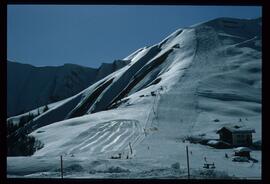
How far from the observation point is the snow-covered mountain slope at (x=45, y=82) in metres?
158

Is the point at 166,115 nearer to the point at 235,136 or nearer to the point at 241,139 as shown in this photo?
the point at 235,136

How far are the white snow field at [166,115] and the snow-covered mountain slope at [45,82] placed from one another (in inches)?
2673

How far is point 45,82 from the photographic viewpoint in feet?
565

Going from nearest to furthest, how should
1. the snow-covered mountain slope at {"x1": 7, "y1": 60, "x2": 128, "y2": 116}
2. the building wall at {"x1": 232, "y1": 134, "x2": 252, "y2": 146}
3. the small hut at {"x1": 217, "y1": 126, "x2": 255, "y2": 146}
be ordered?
1. the building wall at {"x1": 232, "y1": 134, "x2": 252, "y2": 146}
2. the small hut at {"x1": 217, "y1": 126, "x2": 255, "y2": 146}
3. the snow-covered mountain slope at {"x1": 7, "y1": 60, "x2": 128, "y2": 116}

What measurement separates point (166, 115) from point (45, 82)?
143m

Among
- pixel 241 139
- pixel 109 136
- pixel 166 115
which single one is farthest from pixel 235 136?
pixel 166 115

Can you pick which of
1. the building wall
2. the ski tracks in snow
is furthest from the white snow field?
the building wall

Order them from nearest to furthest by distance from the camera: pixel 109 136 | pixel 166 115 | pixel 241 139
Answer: pixel 241 139, pixel 109 136, pixel 166 115

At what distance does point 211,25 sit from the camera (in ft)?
321

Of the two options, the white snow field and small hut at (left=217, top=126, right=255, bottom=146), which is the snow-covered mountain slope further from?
small hut at (left=217, top=126, right=255, bottom=146)

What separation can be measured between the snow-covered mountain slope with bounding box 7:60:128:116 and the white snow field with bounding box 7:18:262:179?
223 feet

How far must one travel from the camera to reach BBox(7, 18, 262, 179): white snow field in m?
5.13
